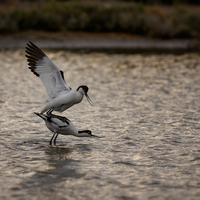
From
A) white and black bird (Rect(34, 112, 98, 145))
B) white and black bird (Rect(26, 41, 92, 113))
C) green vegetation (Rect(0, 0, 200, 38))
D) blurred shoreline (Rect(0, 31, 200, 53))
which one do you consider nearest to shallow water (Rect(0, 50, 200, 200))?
white and black bird (Rect(34, 112, 98, 145))

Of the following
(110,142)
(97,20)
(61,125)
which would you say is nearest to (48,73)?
(61,125)

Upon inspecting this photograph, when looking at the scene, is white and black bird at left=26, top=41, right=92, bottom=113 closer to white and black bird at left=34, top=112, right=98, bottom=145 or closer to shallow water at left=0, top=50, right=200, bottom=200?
white and black bird at left=34, top=112, right=98, bottom=145

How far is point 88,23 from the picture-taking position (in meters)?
23.9

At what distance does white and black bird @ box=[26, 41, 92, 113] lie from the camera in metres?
7.52

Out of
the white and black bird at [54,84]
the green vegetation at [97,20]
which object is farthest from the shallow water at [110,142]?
the green vegetation at [97,20]

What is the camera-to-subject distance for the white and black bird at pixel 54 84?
7520mm

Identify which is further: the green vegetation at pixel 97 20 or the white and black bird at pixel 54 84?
the green vegetation at pixel 97 20

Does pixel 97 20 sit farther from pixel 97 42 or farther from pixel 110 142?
pixel 110 142

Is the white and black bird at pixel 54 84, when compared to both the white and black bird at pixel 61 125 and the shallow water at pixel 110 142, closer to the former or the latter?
the white and black bird at pixel 61 125

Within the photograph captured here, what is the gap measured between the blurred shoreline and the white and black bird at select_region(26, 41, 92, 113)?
42.1 feet

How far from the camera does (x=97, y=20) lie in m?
24.2

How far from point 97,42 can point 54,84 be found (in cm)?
1430

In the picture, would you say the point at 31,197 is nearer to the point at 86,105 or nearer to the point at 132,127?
the point at 132,127

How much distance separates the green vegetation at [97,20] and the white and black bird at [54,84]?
15007 mm
